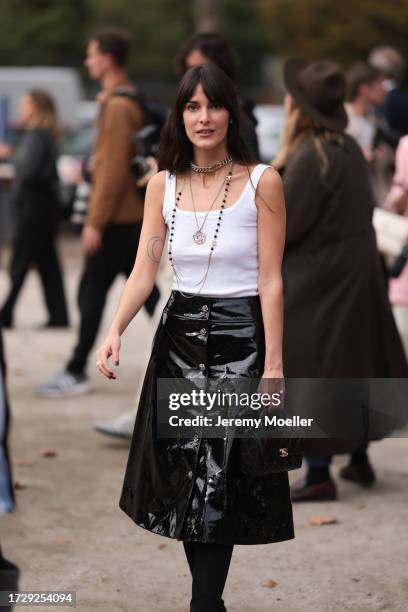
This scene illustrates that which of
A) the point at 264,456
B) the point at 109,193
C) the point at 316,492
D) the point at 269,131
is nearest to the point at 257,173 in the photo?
the point at 264,456

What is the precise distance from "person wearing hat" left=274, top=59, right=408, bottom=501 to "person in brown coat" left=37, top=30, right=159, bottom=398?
1.74 m

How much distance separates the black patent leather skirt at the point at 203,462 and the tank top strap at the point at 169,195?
249 mm

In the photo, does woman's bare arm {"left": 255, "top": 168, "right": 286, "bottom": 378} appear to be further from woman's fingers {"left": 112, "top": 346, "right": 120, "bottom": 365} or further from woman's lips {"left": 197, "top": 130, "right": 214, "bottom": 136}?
woman's fingers {"left": 112, "top": 346, "right": 120, "bottom": 365}

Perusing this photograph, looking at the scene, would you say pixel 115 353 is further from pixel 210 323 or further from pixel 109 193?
pixel 109 193

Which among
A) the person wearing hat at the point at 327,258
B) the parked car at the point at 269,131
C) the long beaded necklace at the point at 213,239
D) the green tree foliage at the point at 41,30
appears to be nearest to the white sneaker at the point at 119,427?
the person wearing hat at the point at 327,258

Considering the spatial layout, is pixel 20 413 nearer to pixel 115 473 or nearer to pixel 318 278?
pixel 115 473

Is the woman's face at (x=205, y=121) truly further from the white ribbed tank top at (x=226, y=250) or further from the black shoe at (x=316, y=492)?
the black shoe at (x=316, y=492)

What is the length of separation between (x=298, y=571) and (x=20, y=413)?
302 cm

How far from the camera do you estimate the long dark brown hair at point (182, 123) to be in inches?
156

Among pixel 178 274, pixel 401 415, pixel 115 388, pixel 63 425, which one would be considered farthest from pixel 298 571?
pixel 115 388

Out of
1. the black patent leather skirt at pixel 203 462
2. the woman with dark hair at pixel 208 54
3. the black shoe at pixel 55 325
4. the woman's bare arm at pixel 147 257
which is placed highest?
the woman with dark hair at pixel 208 54

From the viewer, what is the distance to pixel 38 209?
10844 millimetres

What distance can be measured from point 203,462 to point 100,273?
396 centimetres

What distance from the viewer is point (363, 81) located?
29.4 feet
